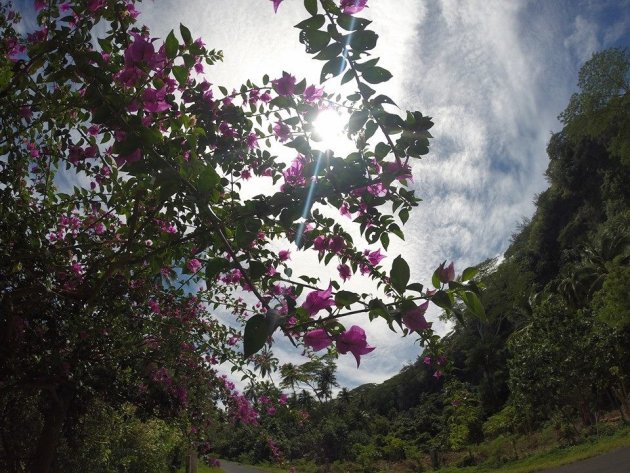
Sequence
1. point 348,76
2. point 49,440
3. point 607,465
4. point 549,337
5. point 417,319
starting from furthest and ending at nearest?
point 549,337 < point 607,465 < point 49,440 < point 348,76 < point 417,319

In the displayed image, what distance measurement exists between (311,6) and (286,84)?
0.97 meters

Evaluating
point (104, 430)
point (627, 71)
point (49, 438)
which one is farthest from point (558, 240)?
point (49, 438)

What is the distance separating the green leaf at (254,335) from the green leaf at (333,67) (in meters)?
0.66

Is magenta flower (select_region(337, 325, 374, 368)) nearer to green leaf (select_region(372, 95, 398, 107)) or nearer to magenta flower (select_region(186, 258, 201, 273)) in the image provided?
green leaf (select_region(372, 95, 398, 107))

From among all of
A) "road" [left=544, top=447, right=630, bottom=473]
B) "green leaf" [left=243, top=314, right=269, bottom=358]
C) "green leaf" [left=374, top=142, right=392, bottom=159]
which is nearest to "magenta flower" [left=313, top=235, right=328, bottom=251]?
"green leaf" [left=374, top=142, right=392, bottom=159]

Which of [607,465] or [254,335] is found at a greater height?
[254,335]

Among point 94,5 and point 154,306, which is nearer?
point 94,5

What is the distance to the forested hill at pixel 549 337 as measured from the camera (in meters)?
16.3

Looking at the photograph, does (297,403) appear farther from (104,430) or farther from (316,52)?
(104,430)

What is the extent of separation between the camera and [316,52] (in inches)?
44.8

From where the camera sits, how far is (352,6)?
1.15m

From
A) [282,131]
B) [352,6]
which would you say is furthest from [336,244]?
[352,6]

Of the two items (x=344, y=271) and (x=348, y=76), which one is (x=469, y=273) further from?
(x=344, y=271)

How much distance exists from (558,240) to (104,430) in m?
34.2
